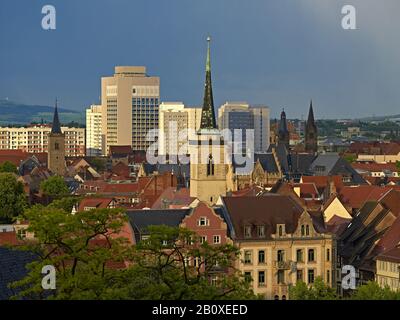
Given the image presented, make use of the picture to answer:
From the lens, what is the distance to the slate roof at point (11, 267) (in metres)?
18.6

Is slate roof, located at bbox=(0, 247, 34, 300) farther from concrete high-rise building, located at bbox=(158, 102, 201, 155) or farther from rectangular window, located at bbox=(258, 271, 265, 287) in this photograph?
concrete high-rise building, located at bbox=(158, 102, 201, 155)

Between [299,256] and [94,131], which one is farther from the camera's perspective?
[94,131]

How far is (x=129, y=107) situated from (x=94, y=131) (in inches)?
438

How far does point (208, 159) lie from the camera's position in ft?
179

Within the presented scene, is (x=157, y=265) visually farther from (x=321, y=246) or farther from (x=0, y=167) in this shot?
(x=0, y=167)

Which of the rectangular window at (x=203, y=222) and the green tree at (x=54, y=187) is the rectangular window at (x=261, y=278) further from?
the green tree at (x=54, y=187)

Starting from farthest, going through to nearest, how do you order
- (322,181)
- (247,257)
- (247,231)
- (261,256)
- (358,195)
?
(322,181), (358,195), (247,231), (261,256), (247,257)

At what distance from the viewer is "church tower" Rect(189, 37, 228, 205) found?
52781mm

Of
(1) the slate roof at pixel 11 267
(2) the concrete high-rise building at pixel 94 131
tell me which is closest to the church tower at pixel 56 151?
(2) the concrete high-rise building at pixel 94 131

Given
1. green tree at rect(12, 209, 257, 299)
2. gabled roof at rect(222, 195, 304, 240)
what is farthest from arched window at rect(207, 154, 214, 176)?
green tree at rect(12, 209, 257, 299)

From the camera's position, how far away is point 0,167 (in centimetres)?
9412

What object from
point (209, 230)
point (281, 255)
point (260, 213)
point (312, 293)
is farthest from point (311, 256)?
point (312, 293)

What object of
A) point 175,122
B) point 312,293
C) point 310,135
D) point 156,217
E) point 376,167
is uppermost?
point 175,122

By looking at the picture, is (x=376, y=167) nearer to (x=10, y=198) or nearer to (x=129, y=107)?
(x=10, y=198)
